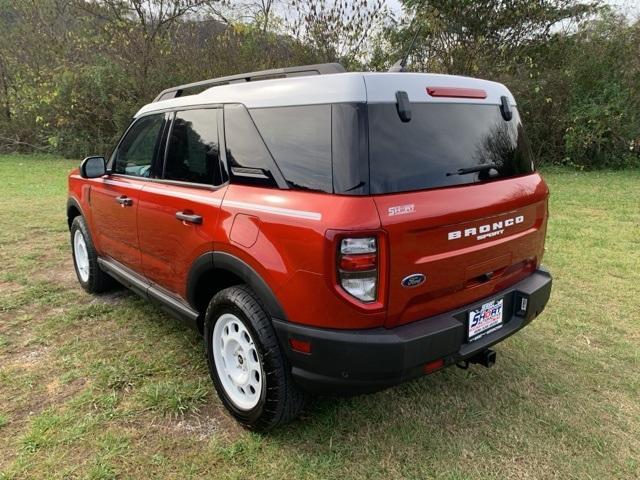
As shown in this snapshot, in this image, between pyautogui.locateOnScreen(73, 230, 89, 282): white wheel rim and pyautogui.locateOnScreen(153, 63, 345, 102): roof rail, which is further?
pyautogui.locateOnScreen(73, 230, 89, 282): white wheel rim

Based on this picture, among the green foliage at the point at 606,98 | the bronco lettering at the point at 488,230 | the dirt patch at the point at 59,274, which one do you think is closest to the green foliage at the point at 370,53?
the green foliage at the point at 606,98

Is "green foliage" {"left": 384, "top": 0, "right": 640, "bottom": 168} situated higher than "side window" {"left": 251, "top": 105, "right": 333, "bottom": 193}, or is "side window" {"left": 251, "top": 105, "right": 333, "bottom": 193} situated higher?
"green foliage" {"left": 384, "top": 0, "right": 640, "bottom": 168}

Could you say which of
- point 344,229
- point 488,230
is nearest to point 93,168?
point 344,229

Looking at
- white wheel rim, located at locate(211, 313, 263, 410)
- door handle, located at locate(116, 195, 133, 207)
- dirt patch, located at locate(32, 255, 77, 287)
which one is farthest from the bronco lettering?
dirt patch, located at locate(32, 255, 77, 287)

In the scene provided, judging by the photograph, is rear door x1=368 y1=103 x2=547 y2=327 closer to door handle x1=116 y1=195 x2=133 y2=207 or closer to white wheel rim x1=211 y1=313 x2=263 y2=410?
white wheel rim x1=211 y1=313 x2=263 y2=410

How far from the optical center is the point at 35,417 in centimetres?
262

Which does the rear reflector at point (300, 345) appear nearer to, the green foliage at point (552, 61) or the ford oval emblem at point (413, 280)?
the ford oval emblem at point (413, 280)

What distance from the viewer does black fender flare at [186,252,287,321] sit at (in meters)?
2.19


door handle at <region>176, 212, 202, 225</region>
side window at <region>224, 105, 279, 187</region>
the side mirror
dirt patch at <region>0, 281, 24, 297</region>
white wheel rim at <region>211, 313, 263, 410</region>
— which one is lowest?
dirt patch at <region>0, 281, 24, 297</region>

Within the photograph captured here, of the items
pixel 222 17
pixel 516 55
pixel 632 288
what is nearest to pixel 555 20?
pixel 516 55

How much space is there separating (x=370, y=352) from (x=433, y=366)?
372 mm

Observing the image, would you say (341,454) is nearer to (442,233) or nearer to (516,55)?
(442,233)

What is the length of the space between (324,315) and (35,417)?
181 centimetres

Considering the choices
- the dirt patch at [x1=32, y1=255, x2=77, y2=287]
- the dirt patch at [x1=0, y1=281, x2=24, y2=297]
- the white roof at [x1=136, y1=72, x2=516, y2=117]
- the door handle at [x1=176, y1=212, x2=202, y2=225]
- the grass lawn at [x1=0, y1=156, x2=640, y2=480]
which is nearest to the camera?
the white roof at [x1=136, y1=72, x2=516, y2=117]
